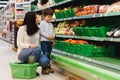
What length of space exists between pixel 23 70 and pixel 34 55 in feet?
1.06

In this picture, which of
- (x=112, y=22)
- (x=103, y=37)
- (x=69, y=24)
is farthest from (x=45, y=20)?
(x=103, y=37)

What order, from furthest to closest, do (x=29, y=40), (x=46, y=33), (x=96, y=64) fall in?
(x=46, y=33) < (x=29, y=40) < (x=96, y=64)

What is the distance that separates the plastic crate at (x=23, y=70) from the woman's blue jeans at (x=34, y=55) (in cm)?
14

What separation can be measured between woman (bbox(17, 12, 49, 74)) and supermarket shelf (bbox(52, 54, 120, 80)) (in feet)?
1.39

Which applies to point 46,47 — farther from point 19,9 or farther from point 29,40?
point 19,9

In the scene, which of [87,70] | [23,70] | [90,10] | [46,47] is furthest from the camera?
[46,47]

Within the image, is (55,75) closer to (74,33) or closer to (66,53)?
(66,53)

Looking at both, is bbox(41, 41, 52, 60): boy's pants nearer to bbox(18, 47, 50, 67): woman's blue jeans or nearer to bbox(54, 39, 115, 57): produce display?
bbox(18, 47, 50, 67): woman's blue jeans

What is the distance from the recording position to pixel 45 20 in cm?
541

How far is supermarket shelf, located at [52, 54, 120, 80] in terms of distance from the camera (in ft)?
10.9

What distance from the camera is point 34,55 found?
4.95 metres

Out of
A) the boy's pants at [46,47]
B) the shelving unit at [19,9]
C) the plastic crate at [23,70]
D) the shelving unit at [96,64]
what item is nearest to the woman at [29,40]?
the plastic crate at [23,70]

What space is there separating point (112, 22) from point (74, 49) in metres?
0.81

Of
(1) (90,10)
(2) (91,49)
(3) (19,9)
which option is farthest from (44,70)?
(3) (19,9)
